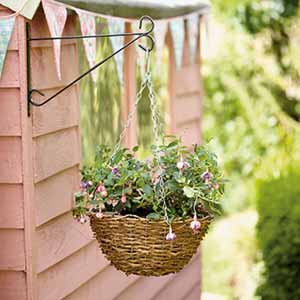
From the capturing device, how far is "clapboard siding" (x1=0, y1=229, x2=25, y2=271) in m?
3.38

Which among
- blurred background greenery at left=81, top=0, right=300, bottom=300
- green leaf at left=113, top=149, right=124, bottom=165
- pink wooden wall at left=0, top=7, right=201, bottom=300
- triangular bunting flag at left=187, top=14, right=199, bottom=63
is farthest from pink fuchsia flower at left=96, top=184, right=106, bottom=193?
blurred background greenery at left=81, top=0, right=300, bottom=300

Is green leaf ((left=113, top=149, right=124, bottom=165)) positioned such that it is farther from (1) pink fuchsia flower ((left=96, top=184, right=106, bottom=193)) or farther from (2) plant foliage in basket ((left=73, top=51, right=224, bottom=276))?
(1) pink fuchsia flower ((left=96, top=184, right=106, bottom=193))

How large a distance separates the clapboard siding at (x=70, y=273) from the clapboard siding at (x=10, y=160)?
0.41 metres

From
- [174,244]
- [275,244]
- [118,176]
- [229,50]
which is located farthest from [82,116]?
[229,50]

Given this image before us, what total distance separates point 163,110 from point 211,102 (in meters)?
4.90

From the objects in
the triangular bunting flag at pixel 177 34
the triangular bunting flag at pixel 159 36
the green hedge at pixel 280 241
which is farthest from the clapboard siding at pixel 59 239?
the green hedge at pixel 280 241

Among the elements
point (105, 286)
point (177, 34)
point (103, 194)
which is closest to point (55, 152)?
point (103, 194)

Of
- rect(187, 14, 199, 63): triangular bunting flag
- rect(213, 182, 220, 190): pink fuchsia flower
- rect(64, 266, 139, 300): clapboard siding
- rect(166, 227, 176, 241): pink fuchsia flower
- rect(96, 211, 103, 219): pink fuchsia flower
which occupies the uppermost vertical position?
rect(187, 14, 199, 63): triangular bunting flag

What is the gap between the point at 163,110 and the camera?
18.2ft

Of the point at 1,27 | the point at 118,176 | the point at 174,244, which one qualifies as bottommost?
Result: the point at 174,244

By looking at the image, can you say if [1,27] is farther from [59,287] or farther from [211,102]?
[211,102]

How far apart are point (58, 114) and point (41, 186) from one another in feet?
1.10

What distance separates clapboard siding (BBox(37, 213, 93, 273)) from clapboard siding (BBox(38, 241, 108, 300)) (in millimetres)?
33

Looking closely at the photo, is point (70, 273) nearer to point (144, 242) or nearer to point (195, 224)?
point (144, 242)
